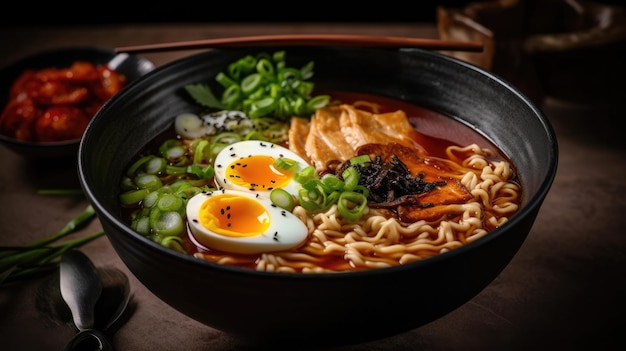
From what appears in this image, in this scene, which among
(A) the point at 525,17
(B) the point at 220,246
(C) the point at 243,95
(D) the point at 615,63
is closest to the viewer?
(B) the point at 220,246

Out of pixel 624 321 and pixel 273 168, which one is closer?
pixel 624 321

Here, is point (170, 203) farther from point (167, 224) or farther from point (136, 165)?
point (136, 165)

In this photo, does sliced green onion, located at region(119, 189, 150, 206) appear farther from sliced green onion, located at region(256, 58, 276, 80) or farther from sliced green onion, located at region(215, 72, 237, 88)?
sliced green onion, located at region(256, 58, 276, 80)

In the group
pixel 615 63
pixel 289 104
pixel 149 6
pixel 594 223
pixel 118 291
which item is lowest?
pixel 118 291

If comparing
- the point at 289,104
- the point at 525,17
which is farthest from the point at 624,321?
the point at 525,17

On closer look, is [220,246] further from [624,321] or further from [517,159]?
[624,321]

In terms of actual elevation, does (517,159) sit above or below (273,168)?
above

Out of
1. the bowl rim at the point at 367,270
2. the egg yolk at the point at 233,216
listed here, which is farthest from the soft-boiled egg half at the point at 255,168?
the bowl rim at the point at 367,270

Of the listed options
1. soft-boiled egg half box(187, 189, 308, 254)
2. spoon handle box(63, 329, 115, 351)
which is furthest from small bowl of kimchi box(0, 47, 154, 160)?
spoon handle box(63, 329, 115, 351)
